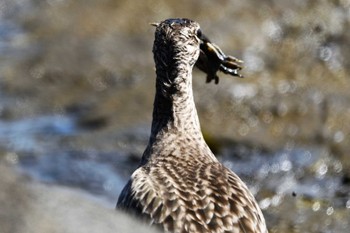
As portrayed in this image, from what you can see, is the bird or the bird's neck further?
the bird's neck

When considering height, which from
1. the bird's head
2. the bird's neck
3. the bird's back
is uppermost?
the bird's head

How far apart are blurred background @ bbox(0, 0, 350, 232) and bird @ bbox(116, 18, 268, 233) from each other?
1895 millimetres

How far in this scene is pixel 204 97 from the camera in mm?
11484

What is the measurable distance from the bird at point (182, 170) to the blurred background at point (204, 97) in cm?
190

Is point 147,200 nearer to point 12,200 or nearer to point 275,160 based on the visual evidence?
point 12,200

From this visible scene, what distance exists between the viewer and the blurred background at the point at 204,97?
10422mm

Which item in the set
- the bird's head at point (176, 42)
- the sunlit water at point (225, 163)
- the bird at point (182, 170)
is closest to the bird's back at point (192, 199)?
the bird at point (182, 170)

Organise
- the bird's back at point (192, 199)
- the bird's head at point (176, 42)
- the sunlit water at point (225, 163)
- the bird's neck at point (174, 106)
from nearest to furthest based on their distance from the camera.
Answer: the bird's back at point (192, 199)
the bird's neck at point (174, 106)
the bird's head at point (176, 42)
the sunlit water at point (225, 163)

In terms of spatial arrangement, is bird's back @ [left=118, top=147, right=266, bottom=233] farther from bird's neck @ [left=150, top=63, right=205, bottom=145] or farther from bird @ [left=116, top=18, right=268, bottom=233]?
bird's neck @ [left=150, top=63, right=205, bottom=145]

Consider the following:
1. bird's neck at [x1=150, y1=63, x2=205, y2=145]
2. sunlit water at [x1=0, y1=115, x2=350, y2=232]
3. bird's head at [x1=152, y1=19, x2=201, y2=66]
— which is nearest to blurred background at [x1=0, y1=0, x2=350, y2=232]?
sunlit water at [x1=0, y1=115, x2=350, y2=232]

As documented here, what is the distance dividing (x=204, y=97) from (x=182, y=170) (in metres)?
4.89

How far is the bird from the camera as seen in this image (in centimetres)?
602

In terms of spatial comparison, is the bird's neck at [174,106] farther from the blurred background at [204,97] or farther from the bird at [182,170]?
the blurred background at [204,97]

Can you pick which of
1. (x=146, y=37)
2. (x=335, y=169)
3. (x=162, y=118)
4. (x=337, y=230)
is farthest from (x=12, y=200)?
(x=146, y=37)
